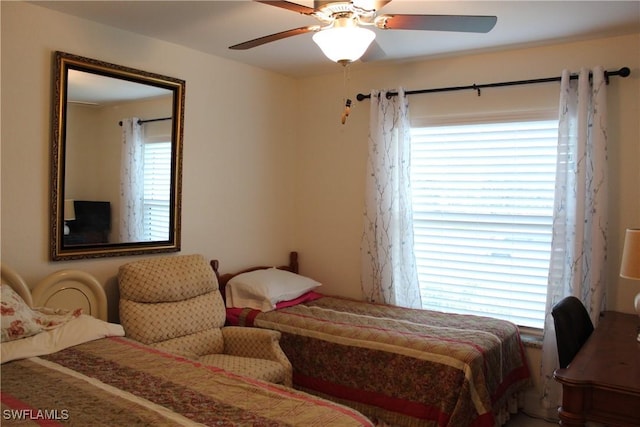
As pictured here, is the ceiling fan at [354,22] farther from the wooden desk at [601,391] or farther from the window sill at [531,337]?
the window sill at [531,337]

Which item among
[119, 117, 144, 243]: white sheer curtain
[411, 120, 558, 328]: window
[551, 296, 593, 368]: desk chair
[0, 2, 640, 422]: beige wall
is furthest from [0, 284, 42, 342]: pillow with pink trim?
[411, 120, 558, 328]: window

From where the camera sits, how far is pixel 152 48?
3.22 m

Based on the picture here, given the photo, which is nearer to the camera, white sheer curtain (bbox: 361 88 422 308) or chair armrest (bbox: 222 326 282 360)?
chair armrest (bbox: 222 326 282 360)

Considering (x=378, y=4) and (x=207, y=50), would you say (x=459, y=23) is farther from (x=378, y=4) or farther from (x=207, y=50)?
(x=207, y=50)

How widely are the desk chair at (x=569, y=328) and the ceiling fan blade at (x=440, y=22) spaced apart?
1336mm

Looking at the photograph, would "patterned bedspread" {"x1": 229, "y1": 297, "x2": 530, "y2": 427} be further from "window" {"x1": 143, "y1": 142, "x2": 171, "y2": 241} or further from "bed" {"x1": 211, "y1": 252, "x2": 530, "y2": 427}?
"window" {"x1": 143, "y1": 142, "x2": 171, "y2": 241}

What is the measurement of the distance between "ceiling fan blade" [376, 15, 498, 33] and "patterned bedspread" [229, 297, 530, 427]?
160 centimetres

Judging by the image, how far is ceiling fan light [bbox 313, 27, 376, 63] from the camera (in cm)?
201

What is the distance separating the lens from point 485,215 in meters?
3.47

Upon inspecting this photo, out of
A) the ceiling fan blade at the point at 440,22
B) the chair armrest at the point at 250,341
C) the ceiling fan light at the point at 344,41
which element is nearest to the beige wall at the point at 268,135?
the chair armrest at the point at 250,341

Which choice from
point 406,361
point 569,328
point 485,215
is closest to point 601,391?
point 569,328

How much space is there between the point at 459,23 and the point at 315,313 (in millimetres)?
2047

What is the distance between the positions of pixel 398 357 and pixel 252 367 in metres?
0.80

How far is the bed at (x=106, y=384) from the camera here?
1.71 metres
